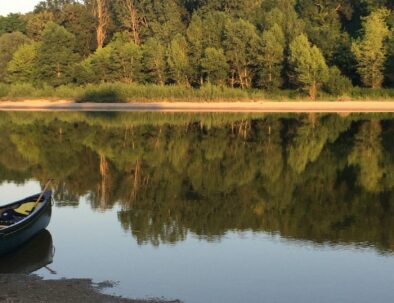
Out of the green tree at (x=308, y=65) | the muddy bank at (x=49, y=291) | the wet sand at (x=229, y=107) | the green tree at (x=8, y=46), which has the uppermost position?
the green tree at (x=8, y=46)

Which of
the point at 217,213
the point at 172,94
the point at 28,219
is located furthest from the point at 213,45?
the point at 28,219

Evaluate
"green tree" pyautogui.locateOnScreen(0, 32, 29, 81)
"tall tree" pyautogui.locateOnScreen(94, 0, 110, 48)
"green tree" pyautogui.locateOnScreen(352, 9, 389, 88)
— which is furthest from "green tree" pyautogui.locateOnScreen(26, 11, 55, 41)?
"green tree" pyautogui.locateOnScreen(352, 9, 389, 88)

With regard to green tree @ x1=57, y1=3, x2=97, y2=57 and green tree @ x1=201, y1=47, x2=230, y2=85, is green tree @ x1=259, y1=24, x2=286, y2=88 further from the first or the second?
green tree @ x1=57, y1=3, x2=97, y2=57

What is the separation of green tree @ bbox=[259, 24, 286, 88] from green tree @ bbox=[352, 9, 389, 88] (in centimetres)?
840

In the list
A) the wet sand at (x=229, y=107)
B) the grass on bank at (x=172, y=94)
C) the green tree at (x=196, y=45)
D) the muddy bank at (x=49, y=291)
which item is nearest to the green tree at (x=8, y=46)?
the grass on bank at (x=172, y=94)

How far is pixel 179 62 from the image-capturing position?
73000 millimetres

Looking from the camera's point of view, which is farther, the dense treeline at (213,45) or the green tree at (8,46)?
the green tree at (8,46)

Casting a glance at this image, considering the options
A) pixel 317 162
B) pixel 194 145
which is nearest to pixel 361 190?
pixel 317 162

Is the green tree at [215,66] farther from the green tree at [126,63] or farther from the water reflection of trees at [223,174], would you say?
the water reflection of trees at [223,174]

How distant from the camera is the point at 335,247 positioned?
13.7m

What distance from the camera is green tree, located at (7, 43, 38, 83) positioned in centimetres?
8031

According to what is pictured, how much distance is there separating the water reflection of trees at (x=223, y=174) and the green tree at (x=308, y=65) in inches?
884

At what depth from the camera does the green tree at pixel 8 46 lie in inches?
3268

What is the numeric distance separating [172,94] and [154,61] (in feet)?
28.7
